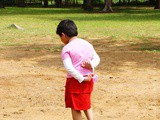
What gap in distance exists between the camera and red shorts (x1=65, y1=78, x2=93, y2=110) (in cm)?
480

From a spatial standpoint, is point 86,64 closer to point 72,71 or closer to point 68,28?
point 72,71

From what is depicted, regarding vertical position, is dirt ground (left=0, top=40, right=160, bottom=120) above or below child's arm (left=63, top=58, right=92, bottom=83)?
below

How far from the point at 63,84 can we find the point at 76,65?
3.70 m

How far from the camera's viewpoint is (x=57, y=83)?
855 centimetres

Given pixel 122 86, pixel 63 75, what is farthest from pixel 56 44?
pixel 122 86

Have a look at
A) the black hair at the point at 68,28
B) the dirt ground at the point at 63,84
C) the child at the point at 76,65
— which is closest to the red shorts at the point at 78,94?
the child at the point at 76,65

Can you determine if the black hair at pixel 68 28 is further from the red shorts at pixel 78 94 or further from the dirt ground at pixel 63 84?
the dirt ground at pixel 63 84

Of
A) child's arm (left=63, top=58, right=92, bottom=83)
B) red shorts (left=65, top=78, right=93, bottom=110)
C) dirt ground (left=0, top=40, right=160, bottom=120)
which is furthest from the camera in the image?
dirt ground (left=0, top=40, right=160, bottom=120)

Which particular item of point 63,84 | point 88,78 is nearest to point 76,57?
point 88,78

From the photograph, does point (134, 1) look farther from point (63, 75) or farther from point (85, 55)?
point (85, 55)

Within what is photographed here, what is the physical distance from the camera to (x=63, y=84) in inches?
333

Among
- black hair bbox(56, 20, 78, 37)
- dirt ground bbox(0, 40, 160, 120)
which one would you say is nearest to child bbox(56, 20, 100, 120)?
black hair bbox(56, 20, 78, 37)

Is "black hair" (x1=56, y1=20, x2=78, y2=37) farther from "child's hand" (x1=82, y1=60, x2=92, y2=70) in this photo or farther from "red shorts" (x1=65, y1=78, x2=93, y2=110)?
"red shorts" (x1=65, y1=78, x2=93, y2=110)

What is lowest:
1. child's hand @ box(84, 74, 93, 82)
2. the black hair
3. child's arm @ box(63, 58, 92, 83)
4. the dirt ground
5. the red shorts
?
the dirt ground
